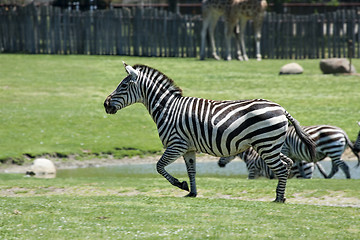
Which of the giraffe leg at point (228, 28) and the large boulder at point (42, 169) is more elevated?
the giraffe leg at point (228, 28)

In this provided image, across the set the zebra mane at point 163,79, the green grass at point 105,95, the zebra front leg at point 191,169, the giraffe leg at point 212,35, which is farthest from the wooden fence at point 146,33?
the zebra front leg at point 191,169

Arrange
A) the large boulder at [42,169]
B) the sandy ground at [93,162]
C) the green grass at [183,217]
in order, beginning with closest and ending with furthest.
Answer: the green grass at [183,217]
the large boulder at [42,169]
the sandy ground at [93,162]

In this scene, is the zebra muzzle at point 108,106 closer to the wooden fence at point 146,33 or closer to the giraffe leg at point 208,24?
the giraffe leg at point 208,24

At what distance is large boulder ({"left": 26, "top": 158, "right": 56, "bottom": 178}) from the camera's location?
20.0 m

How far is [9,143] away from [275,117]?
11.7 meters

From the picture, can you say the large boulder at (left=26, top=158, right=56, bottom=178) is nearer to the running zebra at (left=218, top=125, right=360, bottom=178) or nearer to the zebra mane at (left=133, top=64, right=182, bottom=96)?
the running zebra at (left=218, top=125, right=360, bottom=178)

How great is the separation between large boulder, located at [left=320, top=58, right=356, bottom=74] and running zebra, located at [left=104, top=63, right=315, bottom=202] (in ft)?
65.2

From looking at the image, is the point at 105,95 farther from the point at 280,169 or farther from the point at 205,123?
the point at 280,169

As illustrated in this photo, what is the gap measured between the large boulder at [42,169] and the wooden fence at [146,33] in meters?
18.4

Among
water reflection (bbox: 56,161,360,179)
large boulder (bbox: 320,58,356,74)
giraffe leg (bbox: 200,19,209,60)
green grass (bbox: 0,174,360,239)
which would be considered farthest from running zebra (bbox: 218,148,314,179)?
giraffe leg (bbox: 200,19,209,60)

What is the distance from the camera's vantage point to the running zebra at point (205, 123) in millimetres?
12688

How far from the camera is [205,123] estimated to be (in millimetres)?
13180

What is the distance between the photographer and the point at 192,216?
11.1m

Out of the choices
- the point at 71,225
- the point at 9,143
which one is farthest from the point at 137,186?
the point at 9,143
